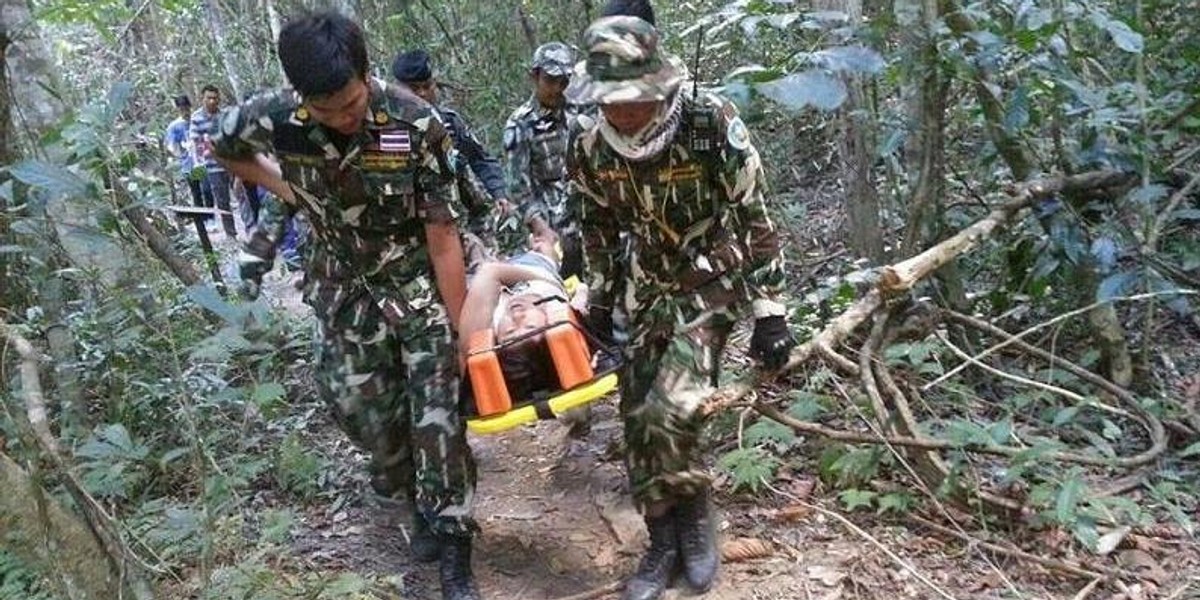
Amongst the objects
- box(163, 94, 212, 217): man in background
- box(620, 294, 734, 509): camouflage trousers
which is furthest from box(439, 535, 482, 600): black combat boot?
box(163, 94, 212, 217): man in background

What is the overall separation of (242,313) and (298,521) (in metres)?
1.61

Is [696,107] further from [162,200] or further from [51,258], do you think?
[51,258]

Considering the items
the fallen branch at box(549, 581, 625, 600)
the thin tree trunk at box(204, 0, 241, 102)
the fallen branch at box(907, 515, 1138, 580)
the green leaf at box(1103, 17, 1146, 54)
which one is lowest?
the fallen branch at box(549, 581, 625, 600)

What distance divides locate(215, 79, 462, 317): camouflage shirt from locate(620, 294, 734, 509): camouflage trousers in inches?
30.4

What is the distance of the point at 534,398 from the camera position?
11.8ft

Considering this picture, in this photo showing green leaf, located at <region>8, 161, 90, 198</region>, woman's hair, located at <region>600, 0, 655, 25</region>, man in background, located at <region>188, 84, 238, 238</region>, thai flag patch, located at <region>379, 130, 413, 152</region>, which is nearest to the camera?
green leaf, located at <region>8, 161, 90, 198</region>

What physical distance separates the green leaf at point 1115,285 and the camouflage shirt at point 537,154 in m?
3.04

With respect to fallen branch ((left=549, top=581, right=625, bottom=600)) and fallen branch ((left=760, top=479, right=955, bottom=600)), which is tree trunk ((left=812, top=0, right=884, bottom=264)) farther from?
fallen branch ((left=549, top=581, right=625, bottom=600))

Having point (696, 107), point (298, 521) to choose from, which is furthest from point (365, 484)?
point (696, 107)

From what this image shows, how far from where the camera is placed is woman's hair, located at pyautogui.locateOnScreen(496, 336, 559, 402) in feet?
11.9

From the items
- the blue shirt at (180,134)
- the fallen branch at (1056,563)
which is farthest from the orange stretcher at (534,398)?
the blue shirt at (180,134)

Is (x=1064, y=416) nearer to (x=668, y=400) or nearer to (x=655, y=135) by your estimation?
(x=668, y=400)

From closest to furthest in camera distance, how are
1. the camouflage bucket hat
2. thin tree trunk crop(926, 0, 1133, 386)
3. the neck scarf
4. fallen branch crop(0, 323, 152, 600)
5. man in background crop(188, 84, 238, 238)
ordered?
fallen branch crop(0, 323, 152, 600), the camouflage bucket hat, the neck scarf, thin tree trunk crop(926, 0, 1133, 386), man in background crop(188, 84, 238, 238)

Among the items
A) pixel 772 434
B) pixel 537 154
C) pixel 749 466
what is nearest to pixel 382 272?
pixel 749 466
